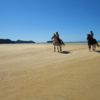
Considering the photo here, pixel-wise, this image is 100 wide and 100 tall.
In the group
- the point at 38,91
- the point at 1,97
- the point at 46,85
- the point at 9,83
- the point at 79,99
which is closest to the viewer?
the point at 79,99

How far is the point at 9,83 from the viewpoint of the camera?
7.54m

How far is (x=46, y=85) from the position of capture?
7.07 meters

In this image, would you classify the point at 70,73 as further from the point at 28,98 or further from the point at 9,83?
the point at 28,98

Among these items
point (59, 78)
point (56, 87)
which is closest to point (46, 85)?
point (56, 87)

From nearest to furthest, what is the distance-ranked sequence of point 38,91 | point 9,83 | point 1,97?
point 1,97, point 38,91, point 9,83

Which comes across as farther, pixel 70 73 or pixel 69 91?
pixel 70 73

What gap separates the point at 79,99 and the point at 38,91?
124 centimetres

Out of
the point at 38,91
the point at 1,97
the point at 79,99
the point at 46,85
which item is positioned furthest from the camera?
the point at 46,85

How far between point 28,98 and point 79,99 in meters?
1.19

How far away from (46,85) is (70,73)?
1.86 m

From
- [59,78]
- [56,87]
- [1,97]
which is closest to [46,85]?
[56,87]

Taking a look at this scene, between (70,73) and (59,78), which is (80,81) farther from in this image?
(70,73)

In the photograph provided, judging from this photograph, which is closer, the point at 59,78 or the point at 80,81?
the point at 80,81

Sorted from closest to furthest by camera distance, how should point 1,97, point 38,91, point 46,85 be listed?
point 1,97
point 38,91
point 46,85
